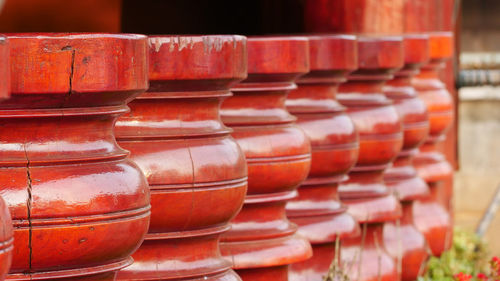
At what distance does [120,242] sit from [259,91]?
0.90 m

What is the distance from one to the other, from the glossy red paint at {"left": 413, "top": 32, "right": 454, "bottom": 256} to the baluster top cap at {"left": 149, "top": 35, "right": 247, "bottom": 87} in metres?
2.41

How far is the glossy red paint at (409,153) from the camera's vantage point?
3.99 meters

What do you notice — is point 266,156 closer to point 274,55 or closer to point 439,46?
point 274,55

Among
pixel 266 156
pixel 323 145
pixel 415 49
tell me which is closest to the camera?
pixel 266 156

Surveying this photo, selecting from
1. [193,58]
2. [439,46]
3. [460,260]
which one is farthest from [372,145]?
[460,260]

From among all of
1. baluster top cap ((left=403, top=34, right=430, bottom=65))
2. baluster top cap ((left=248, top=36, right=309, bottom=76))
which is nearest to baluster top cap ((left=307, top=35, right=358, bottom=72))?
baluster top cap ((left=248, top=36, right=309, bottom=76))

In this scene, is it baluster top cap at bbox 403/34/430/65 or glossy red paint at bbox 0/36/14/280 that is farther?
baluster top cap at bbox 403/34/430/65

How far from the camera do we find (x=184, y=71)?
2100 mm

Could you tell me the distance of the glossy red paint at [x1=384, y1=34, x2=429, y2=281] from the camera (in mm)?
3992

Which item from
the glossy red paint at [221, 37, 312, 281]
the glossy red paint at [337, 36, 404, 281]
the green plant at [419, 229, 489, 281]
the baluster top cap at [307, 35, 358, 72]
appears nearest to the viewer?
the glossy red paint at [221, 37, 312, 281]

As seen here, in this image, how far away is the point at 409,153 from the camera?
4.11m

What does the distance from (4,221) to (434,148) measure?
3491 mm

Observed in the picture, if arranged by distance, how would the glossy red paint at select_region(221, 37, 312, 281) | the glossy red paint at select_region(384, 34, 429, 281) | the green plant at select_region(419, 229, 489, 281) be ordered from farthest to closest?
the green plant at select_region(419, 229, 489, 281) < the glossy red paint at select_region(384, 34, 429, 281) < the glossy red paint at select_region(221, 37, 312, 281)

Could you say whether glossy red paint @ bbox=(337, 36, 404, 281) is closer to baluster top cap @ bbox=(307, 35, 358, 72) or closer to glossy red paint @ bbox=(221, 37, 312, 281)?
baluster top cap @ bbox=(307, 35, 358, 72)
